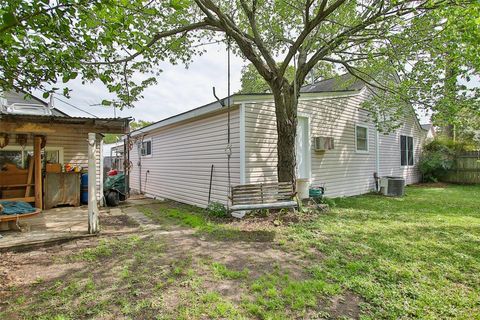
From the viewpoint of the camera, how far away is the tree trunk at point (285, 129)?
20.3ft

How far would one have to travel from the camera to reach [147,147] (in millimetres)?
12195

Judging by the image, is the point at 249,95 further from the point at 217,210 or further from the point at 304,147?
the point at 217,210

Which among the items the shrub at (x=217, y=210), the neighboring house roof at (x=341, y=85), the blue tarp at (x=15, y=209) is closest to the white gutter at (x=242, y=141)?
the shrub at (x=217, y=210)

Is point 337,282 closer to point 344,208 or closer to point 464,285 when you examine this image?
point 464,285

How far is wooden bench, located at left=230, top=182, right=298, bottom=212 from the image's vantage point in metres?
5.05

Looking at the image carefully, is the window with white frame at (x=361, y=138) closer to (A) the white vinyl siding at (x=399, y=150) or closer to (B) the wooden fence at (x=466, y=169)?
(A) the white vinyl siding at (x=399, y=150)

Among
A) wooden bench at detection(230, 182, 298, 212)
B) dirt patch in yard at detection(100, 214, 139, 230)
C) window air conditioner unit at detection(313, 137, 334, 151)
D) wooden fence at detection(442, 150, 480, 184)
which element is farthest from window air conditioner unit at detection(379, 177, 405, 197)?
dirt patch in yard at detection(100, 214, 139, 230)

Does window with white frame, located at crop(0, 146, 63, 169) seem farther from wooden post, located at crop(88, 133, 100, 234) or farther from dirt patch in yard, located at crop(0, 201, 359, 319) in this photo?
dirt patch in yard, located at crop(0, 201, 359, 319)

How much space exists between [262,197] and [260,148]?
5.73 ft

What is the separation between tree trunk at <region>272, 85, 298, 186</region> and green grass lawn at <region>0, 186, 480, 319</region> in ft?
4.34

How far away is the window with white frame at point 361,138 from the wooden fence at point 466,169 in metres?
6.91

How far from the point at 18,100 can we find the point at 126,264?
8550mm

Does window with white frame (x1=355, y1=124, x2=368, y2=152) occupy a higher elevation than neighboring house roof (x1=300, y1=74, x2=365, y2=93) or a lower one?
lower

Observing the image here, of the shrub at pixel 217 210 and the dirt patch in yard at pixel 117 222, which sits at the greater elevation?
the shrub at pixel 217 210
